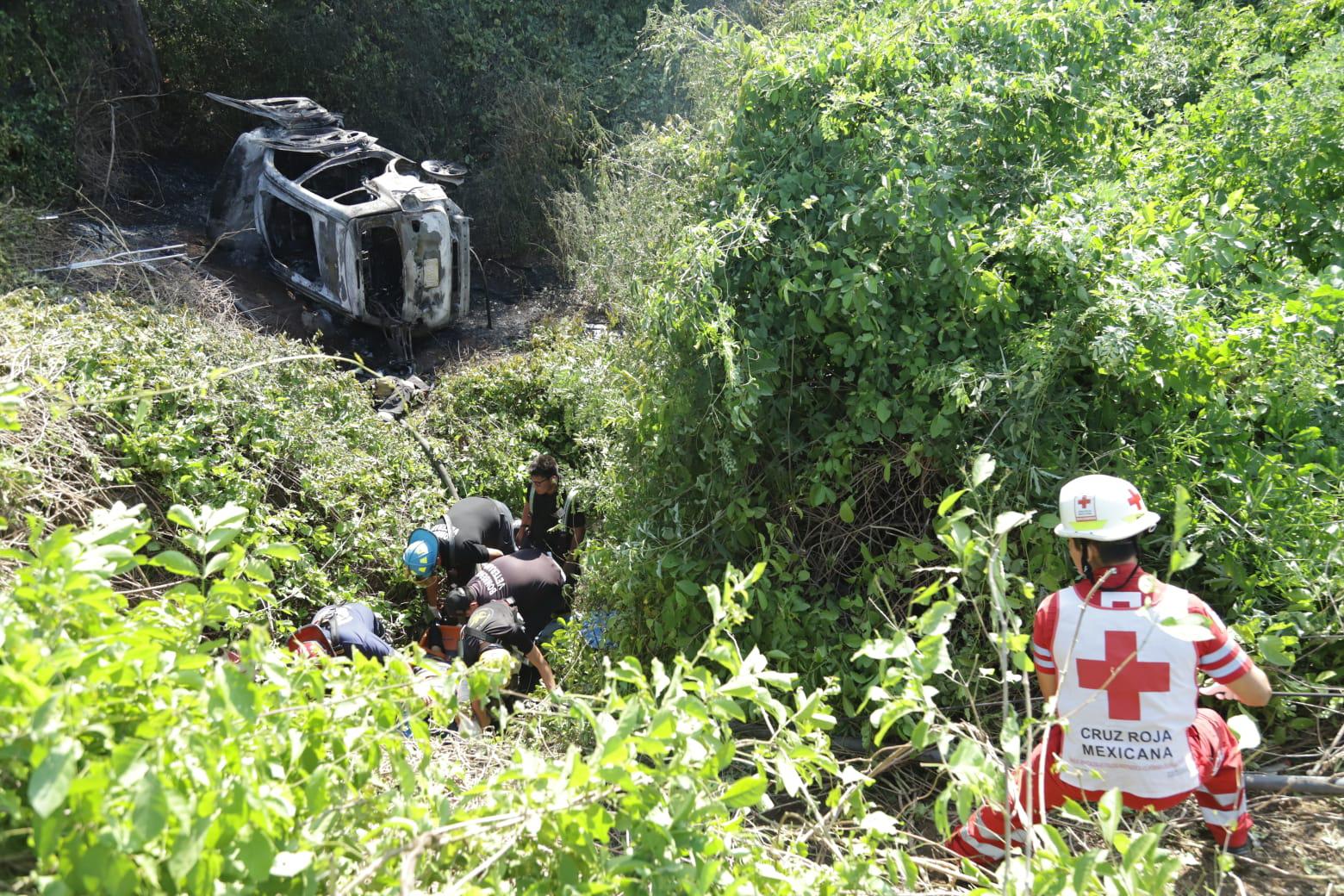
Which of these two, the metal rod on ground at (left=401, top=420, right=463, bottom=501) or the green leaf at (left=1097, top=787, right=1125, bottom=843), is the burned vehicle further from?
the green leaf at (left=1097, top=787, right=1125, bottom=843)

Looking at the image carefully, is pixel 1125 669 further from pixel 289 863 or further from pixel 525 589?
pixel 525 589

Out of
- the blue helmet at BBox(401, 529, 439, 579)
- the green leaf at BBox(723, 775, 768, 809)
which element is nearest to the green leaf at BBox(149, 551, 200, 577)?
the green leaf at BBox(723, 775, 768, 809)

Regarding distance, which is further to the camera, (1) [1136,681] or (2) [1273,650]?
(1) [1136,681]

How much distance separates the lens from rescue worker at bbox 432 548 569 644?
5398mm

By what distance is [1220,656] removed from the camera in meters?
2.71

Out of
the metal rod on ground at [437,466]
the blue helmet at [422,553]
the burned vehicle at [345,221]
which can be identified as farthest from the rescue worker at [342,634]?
the burned vehicle at [345,221]

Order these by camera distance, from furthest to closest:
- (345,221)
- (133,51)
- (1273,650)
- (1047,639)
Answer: (133,51) → (345,221) → (1047,639) → (1273,650)

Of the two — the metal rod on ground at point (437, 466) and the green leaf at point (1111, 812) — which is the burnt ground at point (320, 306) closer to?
the metal rod on ground at point (437, 466)

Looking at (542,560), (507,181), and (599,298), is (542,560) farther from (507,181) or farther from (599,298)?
(507,181)

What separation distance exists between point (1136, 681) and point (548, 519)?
14.4ft

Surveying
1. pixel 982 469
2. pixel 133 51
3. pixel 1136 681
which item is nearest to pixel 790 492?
pixel 1136 681

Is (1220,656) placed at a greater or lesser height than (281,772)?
lesser

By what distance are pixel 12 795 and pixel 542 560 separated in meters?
4.49

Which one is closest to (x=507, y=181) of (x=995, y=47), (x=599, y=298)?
(x=599, y=298)
